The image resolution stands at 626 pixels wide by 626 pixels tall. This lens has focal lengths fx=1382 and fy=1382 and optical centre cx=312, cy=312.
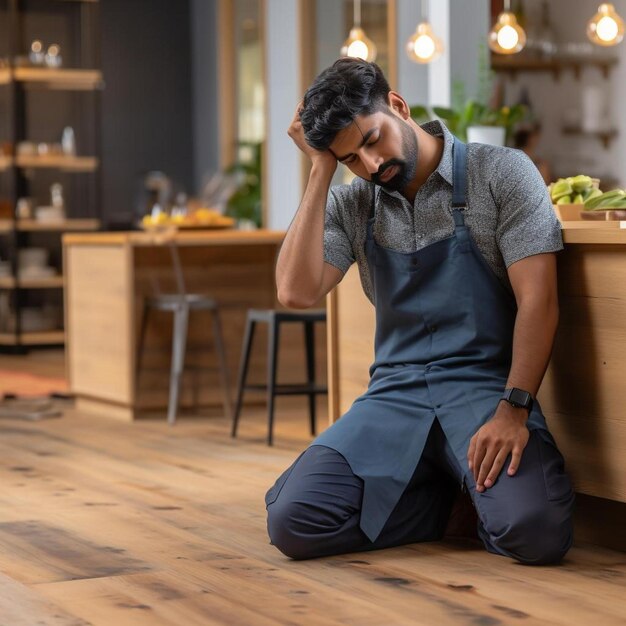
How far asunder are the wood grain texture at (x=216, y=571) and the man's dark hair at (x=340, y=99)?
0.92m

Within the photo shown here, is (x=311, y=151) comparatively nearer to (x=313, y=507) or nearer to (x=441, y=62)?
(x=313, y=507)

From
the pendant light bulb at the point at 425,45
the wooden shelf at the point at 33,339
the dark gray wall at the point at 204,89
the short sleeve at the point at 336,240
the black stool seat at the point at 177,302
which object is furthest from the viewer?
the dark gray wall at the point at 204,89

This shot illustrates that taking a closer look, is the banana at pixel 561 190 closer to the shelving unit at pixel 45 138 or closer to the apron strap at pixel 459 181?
the apron strap at pixel 459 181

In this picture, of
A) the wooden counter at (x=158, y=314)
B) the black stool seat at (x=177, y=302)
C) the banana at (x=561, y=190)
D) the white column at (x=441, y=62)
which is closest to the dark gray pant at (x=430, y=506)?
the banana at (x=561, y=190)

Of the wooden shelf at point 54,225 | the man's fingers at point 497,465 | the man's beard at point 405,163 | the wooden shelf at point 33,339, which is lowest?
the wooden shelf at point 33,339

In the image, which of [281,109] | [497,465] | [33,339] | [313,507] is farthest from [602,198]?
[33,339]

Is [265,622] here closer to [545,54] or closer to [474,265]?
[474,265]

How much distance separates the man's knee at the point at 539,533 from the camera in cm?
281

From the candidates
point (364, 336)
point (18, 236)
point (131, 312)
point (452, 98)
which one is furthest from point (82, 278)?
point (18, 236)

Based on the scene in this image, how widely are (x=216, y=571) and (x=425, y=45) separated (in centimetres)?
352

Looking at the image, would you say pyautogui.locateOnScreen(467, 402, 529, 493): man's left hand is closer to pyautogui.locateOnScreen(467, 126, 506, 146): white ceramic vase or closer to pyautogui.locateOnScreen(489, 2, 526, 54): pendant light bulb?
pyautogui.locateOnScreen(467, 126, 506, 146): white ceramic vase

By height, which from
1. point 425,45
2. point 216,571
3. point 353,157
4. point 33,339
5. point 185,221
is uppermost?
point 425,45

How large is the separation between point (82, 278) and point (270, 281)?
2.80ft

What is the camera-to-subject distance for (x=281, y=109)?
787cm
